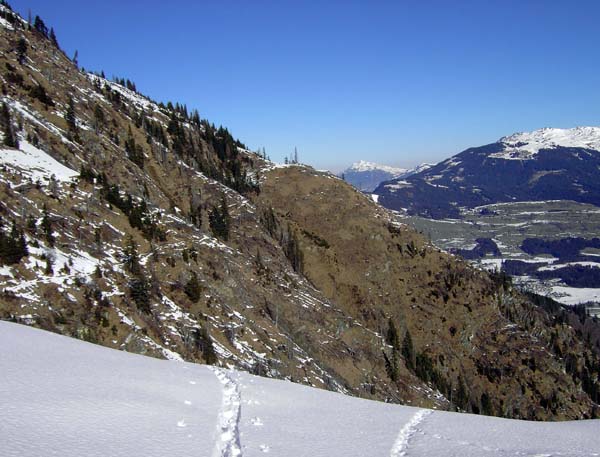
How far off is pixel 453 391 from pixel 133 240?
95.3 m

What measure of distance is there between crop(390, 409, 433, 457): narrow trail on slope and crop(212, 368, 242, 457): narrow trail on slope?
5989mm

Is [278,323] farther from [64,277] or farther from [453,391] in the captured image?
[453,391]

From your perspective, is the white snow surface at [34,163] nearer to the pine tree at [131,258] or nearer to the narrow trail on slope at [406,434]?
the pine tree at [131,258]

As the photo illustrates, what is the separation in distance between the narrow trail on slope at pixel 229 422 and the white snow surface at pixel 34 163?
1988 inches

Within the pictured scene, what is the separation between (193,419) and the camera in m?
16.5

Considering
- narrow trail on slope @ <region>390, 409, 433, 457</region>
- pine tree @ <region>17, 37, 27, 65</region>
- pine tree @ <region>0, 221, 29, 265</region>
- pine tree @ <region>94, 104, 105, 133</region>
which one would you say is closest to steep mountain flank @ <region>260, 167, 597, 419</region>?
pine tree @ <region>94, 104, 105, 133</region>

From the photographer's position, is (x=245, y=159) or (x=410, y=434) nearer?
(x=410, y=434)

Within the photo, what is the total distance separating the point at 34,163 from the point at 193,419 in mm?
60210

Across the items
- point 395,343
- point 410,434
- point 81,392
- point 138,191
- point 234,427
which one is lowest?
point 395,343

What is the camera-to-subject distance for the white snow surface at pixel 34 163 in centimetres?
5909

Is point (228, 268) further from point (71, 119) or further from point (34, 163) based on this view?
point (71, 119)

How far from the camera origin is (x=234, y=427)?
16.7 meters

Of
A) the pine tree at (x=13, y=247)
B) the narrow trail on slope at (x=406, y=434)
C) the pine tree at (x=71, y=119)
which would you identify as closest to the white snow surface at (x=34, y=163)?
the pine tree at (x=13, y=247)

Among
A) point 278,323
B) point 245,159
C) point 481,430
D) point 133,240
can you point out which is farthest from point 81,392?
point 245,159
